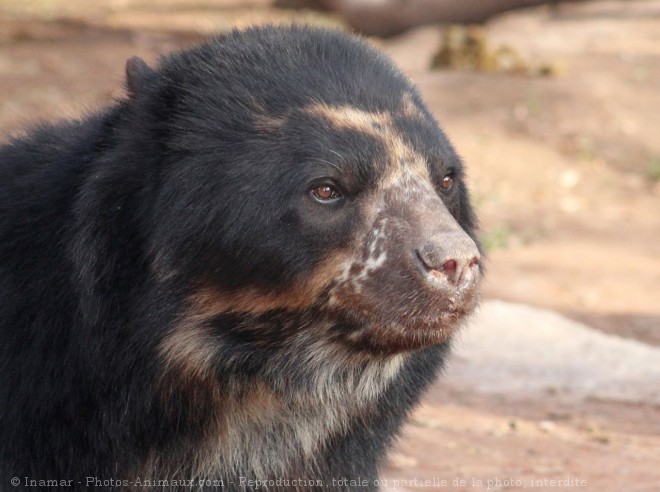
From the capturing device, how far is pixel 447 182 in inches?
153

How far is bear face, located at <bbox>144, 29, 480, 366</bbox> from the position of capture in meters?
3.48

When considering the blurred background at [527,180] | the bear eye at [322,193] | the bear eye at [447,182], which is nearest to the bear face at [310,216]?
the bear eye at [322,193]

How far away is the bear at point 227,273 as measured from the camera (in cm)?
355

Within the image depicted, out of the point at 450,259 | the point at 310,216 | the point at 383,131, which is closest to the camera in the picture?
the point at 450,259

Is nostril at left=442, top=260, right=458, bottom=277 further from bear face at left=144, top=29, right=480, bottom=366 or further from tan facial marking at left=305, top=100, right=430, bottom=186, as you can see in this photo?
tan facial marking at left=305, top=100, right=430, bottom=186

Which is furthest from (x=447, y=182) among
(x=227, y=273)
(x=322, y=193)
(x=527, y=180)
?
(x=527, y=180)

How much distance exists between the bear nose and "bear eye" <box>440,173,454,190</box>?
0.46m

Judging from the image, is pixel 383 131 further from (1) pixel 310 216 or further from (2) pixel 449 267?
(2) pixel 449 267

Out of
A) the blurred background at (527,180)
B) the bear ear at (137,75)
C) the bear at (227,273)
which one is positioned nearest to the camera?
the bear at (227,273)

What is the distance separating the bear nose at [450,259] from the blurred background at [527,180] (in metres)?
1.50

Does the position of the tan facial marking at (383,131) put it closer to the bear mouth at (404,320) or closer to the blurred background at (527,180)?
the bear mouth at (404,320)

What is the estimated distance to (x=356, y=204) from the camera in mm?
3592

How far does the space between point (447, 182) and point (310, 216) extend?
59 cm

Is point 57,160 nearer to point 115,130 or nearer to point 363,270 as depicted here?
point 115,130
